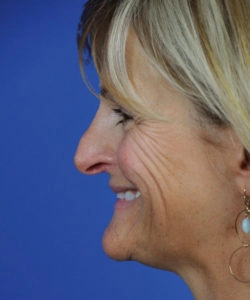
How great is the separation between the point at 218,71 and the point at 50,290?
47.0 inches

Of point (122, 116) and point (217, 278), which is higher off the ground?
point (122, 116)

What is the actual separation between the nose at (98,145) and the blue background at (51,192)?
84 centimetres

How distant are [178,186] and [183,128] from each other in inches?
3.4

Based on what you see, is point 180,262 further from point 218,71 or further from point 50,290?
point 50,290

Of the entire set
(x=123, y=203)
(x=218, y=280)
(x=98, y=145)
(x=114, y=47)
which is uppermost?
(x=114, y=47)

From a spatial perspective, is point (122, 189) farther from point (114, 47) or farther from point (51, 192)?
point (51, 192)

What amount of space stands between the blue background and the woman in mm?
871

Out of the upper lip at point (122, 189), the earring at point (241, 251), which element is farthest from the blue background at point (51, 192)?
the earring at point (241, 251)

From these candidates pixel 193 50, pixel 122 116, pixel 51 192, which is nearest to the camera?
pixel 193 50

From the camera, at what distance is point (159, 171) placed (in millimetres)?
1284

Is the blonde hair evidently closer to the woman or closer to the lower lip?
the woman

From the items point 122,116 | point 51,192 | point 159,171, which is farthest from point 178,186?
point 51,192

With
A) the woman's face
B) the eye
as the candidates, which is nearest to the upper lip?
the woman's face

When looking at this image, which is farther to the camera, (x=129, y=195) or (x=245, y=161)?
(x=129, y=195)
